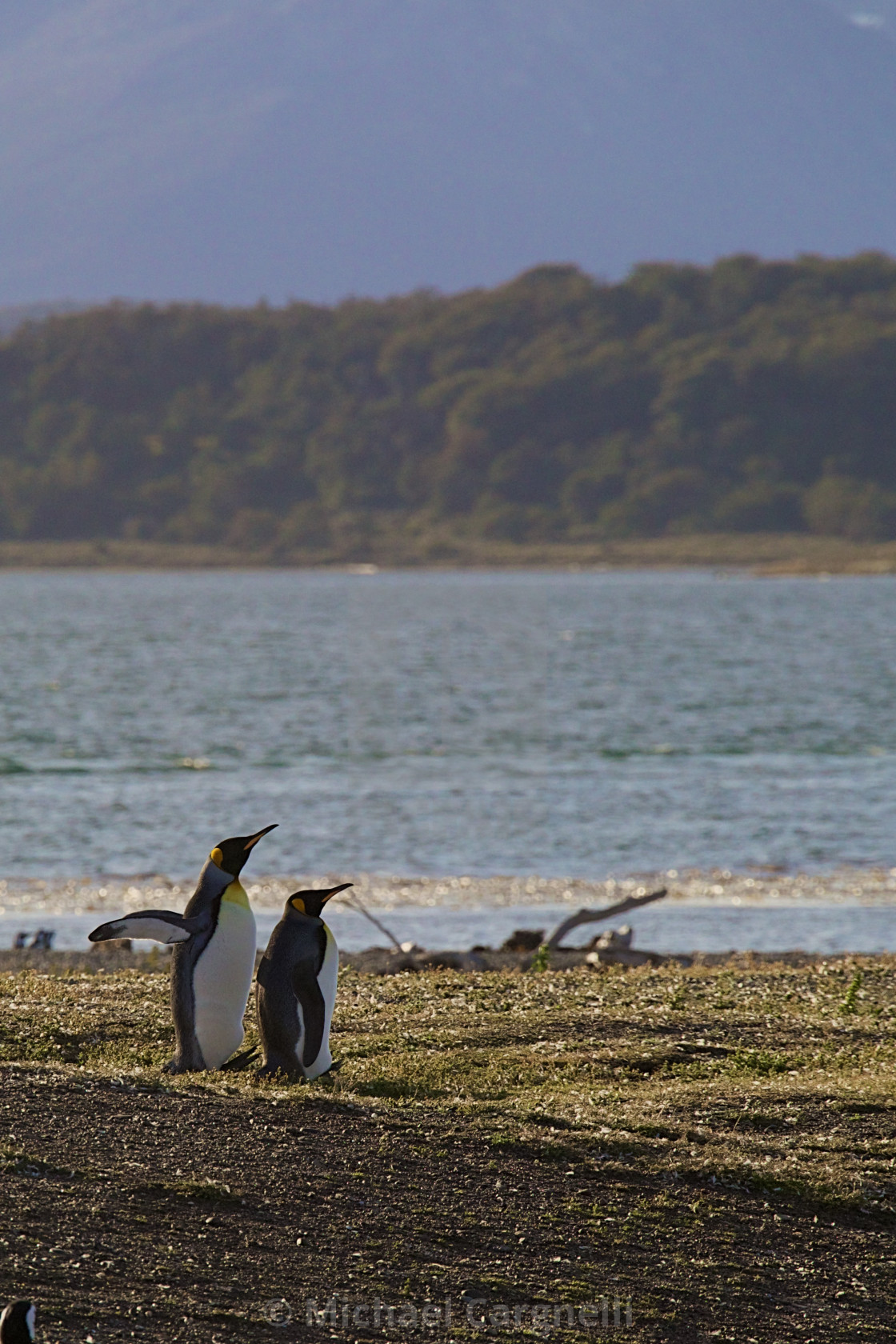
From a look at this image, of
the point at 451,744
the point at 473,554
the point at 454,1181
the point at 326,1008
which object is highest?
the point at 473,554

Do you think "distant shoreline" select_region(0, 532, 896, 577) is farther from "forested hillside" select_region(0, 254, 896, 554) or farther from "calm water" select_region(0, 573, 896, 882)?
"calm water" select_region(0, 573, 896, 882)

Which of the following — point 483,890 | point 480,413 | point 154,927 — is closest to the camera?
point 154,927

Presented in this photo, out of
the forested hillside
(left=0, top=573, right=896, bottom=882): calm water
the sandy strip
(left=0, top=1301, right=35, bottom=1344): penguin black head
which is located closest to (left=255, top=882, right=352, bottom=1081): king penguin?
(left=0, top=1301, right=35, bottom=1344): penguin black head

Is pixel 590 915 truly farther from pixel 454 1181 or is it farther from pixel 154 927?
pixel 454 1181

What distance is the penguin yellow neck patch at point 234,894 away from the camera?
8.07 meters

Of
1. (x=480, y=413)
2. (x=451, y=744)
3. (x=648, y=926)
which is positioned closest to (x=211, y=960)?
(x=648, y=926)

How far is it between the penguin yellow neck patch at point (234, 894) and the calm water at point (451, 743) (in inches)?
474

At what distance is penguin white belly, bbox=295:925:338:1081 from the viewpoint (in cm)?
773

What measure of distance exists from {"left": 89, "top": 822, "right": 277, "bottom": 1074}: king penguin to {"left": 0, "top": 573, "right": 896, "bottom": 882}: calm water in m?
12.1

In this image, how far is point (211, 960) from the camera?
25.8ft

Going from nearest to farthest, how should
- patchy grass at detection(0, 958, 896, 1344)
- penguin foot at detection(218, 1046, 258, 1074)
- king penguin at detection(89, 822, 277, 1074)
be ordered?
patchy grass at detection(0, 958, 896, 1344)
king penguin at detection(89, 822, 277, 1074)
penguin foot at detection(218, 1046, 258, 1074)

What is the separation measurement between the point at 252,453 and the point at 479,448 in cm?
2338

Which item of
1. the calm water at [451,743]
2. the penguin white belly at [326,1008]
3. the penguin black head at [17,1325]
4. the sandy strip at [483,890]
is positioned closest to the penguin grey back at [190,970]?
the penguin white belly at [326,1008]

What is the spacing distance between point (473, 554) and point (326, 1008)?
15357 cm
